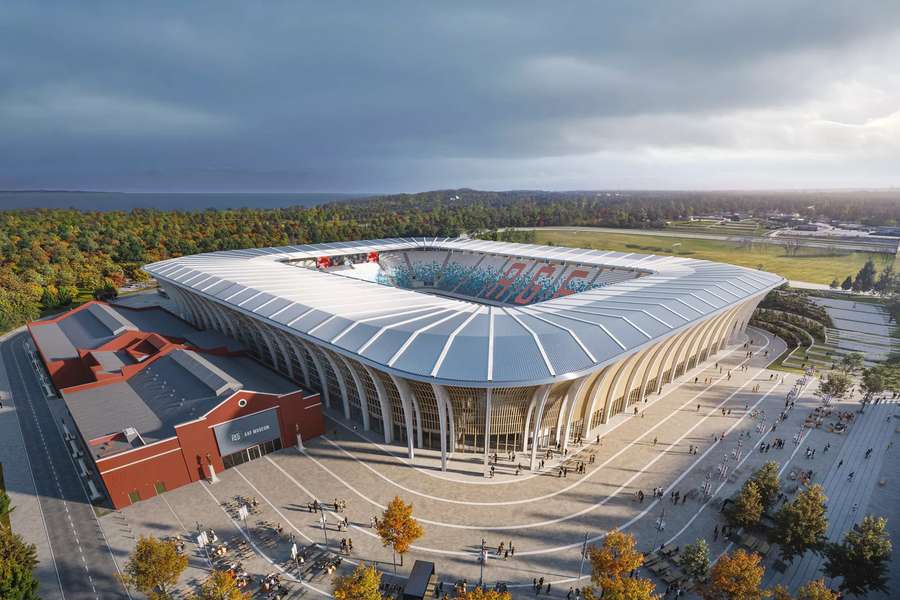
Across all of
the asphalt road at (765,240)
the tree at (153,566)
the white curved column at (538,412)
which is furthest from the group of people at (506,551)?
the asphalt road at (765,240)

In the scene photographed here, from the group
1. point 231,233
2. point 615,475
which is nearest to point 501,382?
point 615,475

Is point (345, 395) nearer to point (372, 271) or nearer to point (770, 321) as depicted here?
point (372, 271)

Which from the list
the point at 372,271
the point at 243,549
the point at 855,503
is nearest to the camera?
the point at 243,549

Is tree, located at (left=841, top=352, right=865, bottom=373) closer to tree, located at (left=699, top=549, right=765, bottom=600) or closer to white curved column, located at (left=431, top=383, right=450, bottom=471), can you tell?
tree, located at (left=699, top=549, right=765, bottom=600)

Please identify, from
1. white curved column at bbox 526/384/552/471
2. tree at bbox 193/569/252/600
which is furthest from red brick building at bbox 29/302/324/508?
white curved column at bbox 526/384/552/471

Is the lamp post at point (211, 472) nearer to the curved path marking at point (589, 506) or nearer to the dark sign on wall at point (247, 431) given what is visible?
the dark sign on wall at point (247, 431)

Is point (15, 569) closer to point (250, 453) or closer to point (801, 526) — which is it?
point (250, 453)
